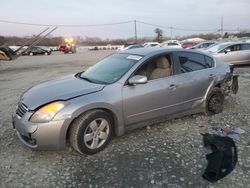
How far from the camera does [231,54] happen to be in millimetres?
15586

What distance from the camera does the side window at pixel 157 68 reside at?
5.05 meters

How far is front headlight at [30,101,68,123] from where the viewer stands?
409 cm

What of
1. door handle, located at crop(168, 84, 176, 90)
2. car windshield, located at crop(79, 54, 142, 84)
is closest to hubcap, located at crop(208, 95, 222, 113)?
door handle, located at crop(168, 84, 176, 90)

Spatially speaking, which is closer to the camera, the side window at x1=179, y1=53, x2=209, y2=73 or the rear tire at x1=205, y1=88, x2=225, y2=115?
the side window at x1=179, y1=53, x2=209, y2=73

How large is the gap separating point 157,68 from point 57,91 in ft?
5.92

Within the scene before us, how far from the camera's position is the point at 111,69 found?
5.26 metres

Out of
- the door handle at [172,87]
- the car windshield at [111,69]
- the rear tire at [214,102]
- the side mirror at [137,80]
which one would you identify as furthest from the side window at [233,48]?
the side mirror at [137,80]

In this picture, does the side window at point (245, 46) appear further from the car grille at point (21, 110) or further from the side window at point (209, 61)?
the car grille at point (21, 110)

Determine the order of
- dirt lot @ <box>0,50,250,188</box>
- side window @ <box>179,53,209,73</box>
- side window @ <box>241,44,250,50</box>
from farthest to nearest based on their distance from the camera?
side window @ <box>241,44,250,50</box> → side window @ <box>179,53,209,73</box> → dirt lot @ <box>0,50,250,188</box>

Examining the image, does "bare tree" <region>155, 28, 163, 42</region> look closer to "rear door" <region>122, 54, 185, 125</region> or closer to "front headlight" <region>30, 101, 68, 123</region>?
"rear door" <region>122, 54, 185, 125</region>

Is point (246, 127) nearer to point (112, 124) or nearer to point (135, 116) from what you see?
point (135, 116)

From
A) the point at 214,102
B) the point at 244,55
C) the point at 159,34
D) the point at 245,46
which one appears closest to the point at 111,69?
the point at 214,102

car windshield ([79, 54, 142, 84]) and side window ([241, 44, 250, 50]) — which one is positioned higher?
car windshield ([79, 54, 142, 84])

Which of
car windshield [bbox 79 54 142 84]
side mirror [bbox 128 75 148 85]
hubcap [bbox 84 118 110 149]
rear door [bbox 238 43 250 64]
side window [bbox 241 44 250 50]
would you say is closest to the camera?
hubcap [bbox 84 118 110 149]
